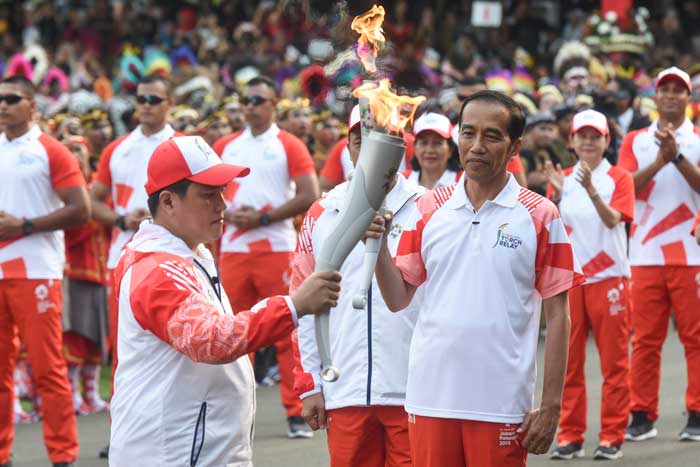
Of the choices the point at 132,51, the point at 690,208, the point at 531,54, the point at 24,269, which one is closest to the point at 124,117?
the point at 24,269

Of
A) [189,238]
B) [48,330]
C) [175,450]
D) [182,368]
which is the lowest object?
[48,330]

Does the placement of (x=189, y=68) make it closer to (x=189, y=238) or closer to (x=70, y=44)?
(x=70, y=44)

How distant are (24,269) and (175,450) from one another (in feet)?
A: 12.6

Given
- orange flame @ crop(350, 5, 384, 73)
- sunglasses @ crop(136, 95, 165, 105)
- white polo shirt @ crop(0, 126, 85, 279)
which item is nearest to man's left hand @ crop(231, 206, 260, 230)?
sunglasses @ crop(136, 95, 165, 105)

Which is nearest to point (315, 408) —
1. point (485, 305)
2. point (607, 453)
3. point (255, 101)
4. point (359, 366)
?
point (359, 366)

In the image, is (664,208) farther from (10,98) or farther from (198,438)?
(198,438)

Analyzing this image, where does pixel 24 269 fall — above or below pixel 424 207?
below

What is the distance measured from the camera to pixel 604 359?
7.71 meters

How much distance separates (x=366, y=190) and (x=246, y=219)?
5.06 m

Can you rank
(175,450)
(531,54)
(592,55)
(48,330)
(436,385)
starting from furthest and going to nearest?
(531,54) < (592,55) < (48,330) < (436,385) < (175,450)

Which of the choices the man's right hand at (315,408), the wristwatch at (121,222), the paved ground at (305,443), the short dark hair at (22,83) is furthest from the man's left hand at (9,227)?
the man's right hand at (315,408)

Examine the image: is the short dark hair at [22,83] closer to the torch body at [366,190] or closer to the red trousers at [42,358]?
the red trousers at [42,358]

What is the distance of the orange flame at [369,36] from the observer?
163 inches

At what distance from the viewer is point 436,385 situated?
4.48 metres
